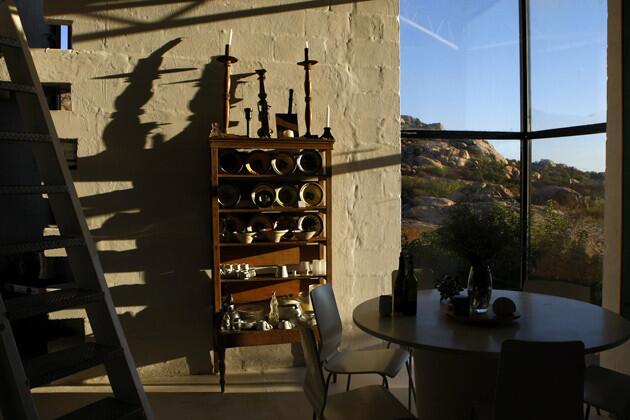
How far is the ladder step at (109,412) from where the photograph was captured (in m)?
1.96

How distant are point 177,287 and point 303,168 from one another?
128 cm

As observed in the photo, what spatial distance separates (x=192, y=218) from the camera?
418cm

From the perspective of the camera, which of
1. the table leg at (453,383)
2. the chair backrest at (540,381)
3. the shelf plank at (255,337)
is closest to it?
the chair backrest at (540,381)

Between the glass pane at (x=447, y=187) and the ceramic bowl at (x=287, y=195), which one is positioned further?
the glass pane at (x=447, y=187)

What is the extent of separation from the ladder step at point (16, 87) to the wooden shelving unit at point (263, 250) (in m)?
1.68

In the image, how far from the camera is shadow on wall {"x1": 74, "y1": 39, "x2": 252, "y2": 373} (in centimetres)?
406

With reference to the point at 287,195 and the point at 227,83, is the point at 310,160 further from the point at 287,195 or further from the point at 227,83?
the point at 227,83

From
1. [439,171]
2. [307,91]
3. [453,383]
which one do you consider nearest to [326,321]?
[453,383]

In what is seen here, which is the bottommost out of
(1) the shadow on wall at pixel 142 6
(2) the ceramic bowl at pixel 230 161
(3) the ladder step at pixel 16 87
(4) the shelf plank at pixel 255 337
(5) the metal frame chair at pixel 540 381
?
(4) the shelf plank at pixel 255 337

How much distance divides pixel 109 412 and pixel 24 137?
104 centimetres

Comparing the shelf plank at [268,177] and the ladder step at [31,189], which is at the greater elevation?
the shelf plank at [268,177]

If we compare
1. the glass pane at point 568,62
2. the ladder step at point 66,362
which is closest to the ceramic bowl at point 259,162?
the ladder step at point 66,362

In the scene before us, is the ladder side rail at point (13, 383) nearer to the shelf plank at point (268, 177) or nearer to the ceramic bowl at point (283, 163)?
the shelf plank at point (268, 177)

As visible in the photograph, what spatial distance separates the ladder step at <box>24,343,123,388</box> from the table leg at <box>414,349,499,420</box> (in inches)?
57.0
